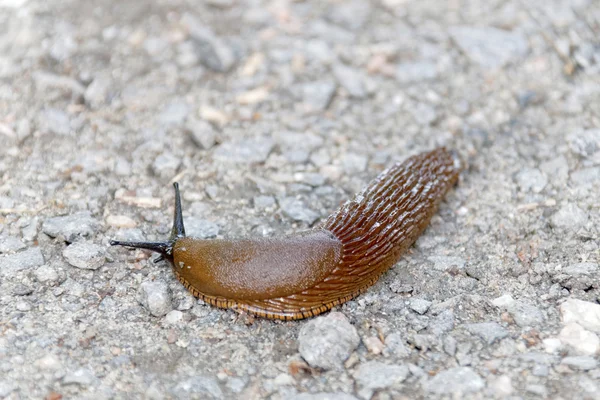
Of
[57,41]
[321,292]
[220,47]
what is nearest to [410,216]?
[321,292]

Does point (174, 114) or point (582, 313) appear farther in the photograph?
point (174, 114)

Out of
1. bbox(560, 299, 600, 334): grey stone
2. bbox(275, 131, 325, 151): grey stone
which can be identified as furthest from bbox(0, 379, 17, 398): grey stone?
bbox(560, 299, 600, 334): grey stone

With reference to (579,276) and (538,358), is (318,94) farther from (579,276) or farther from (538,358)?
(538,358)

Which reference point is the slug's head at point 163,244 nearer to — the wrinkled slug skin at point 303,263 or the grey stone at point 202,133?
the wrinkled slug skin at point 303,263

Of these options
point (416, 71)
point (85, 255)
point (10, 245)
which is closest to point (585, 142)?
point (416, 71)

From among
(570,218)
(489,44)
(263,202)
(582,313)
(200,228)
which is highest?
(489,44)
